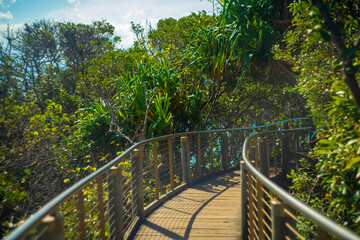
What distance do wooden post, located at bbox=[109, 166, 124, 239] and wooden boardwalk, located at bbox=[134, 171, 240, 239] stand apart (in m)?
0.52

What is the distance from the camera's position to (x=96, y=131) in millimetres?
7633

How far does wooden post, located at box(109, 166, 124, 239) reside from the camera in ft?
9.81

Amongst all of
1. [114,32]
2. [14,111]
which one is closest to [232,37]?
[14,111]

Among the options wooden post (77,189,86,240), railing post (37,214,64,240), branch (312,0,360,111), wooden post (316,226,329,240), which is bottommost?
wooden post (77,189,86,240)

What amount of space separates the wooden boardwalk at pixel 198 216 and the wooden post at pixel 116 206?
1.70 ft

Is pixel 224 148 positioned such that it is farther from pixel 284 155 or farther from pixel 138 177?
pixel 138 177

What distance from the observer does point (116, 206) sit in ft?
10.0

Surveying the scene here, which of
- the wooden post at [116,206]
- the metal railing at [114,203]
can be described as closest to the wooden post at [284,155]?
the metal railing at [114,203]

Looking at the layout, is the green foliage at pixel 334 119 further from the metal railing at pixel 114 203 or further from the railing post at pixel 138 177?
the railing post at pixel 138 177

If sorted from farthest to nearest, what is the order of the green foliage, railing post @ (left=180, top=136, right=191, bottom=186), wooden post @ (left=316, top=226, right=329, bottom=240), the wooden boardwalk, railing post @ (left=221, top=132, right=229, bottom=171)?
railing post @ (left=221, top=132, right=229, bottom=171) → railing post @ (left=180, top=136, right=191, bottom=186) → the wooden boardwalk → the green foliage → wooden post @ (left=316, top=226, right=329, bottom=240)

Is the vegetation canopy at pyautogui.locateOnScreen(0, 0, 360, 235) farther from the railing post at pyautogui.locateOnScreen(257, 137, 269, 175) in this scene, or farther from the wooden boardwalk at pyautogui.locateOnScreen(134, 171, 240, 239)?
the wooden boardwalk at pyautogui.locateOnScreen(134, 171, 240, 239)

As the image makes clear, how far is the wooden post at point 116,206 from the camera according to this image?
299 centimetres

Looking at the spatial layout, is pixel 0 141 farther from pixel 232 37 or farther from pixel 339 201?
pixel 339 201

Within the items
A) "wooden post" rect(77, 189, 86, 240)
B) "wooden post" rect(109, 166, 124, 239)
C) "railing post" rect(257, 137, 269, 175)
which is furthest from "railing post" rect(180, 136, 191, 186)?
"wooden post" rect(77, 189, 86, 240)
